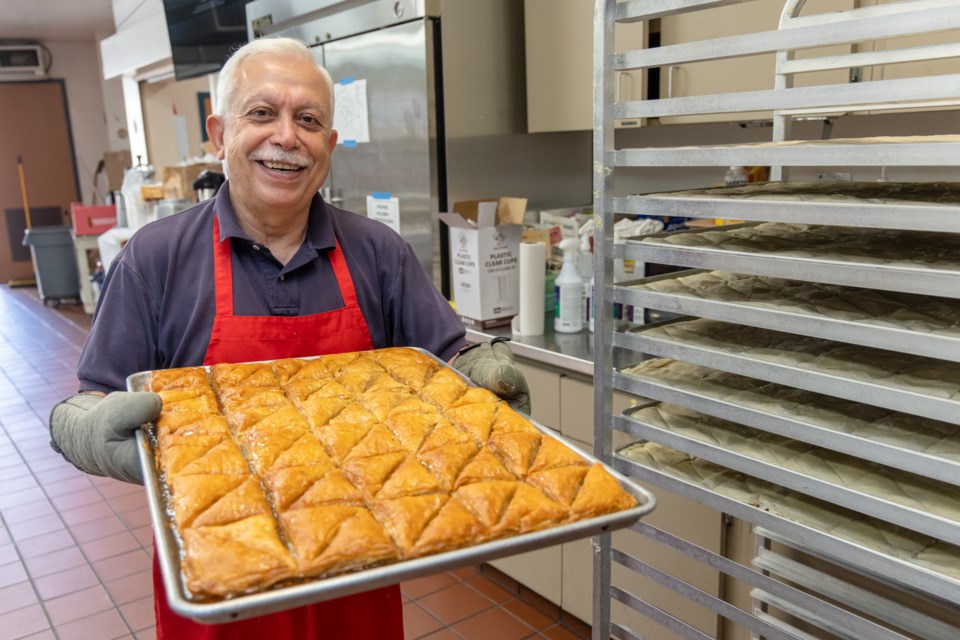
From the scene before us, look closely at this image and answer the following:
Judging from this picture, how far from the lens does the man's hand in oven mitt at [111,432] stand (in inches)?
46.3

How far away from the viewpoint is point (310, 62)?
149cm

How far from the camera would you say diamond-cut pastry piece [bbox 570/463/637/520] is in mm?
1046

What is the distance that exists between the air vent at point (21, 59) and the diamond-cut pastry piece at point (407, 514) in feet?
35.6

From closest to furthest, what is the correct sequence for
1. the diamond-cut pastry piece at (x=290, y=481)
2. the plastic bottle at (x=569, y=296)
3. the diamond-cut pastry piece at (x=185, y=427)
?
the diamond-cut pastry piece at (x=290, y=481), the diamond-cut pastry piece at (x=185, y=427), the plastic bottle at (x=569, y=296)

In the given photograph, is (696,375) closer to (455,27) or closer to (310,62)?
(310,62)

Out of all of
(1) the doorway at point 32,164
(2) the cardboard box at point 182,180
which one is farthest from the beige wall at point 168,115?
(1) the doorway at point 32,164

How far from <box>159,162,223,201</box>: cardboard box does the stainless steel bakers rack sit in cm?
491

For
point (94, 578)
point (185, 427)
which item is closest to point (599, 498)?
point (185, 427)

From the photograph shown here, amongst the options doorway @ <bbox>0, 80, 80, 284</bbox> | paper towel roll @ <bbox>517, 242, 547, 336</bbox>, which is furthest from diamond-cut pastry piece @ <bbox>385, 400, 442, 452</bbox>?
doorway @ <bbox>0, 80, 80, 284</bbox>

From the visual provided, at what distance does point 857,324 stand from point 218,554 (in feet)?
3.10

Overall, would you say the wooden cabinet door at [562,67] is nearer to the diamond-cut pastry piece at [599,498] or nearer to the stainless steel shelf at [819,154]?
the stainless steel shelf at [819,154]

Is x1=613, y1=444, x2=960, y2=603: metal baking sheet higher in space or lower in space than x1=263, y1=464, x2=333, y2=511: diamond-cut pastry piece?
lower

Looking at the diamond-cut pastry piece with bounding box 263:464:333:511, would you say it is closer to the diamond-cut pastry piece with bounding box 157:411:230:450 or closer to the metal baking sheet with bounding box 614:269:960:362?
the diamond-cut pastry piece with bounding box 157:411:230:450

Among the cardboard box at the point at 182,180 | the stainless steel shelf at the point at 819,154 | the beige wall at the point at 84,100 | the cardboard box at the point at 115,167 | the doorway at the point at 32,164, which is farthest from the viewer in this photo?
the beige wall at the point at 84,100
